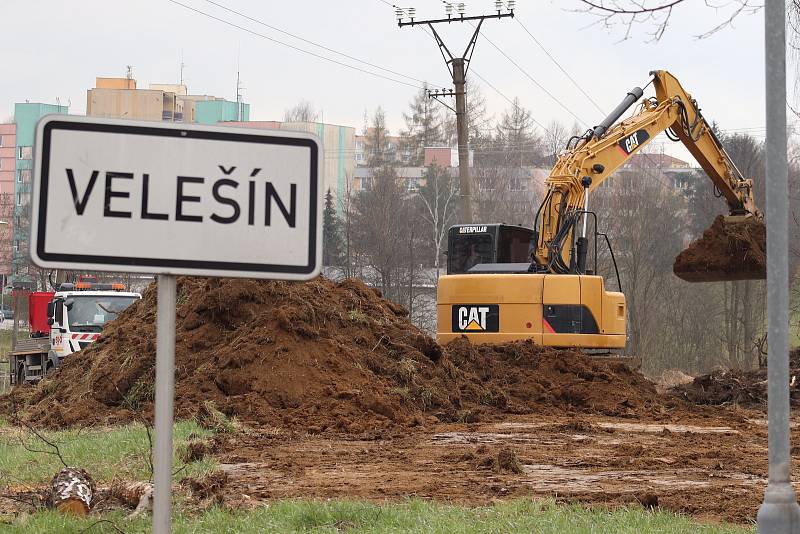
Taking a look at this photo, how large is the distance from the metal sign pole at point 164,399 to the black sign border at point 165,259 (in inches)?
4.2

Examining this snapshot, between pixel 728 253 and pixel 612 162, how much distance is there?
2912 mm

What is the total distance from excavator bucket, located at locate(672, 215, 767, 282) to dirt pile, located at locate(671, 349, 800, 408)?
2.22 meters

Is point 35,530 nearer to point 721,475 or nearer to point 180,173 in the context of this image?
point 180,173

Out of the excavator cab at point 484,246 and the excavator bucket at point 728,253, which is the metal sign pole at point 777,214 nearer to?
the excavator bucket at point 728,253

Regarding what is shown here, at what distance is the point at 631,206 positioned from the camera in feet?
164

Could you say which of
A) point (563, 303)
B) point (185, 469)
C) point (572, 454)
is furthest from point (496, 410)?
point (185, 469)

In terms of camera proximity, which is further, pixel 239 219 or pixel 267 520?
pixel 267 520

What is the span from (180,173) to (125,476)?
6.37 meters

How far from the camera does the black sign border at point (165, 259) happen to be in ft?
11.5

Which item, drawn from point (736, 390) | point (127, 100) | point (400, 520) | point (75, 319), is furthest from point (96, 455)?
point (127, 100)

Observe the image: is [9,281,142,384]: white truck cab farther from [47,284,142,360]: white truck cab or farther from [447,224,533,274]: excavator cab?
[447,224,533,274]: excavator cab

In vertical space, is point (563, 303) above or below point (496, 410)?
above

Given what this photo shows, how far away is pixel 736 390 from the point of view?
2164 cm

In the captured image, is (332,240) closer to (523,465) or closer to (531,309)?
(531,309)
